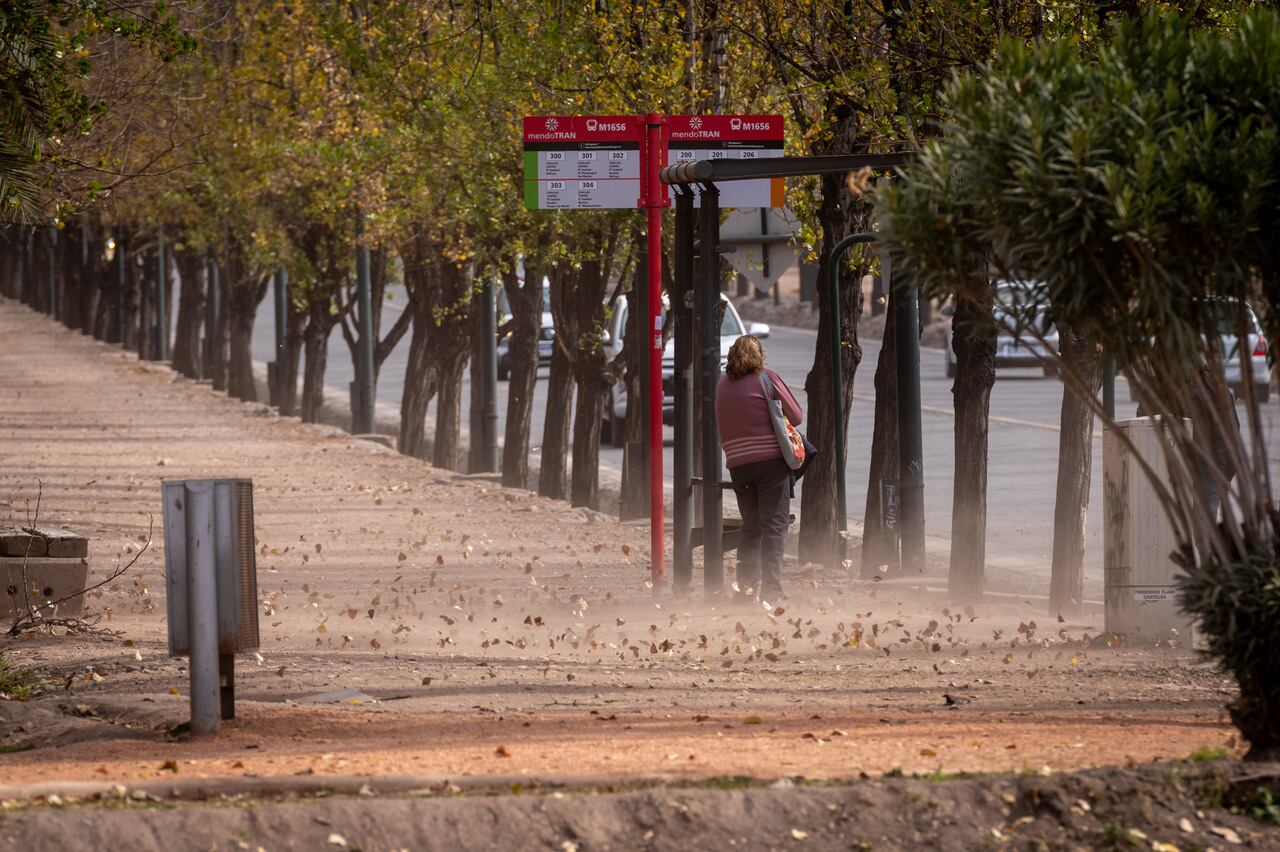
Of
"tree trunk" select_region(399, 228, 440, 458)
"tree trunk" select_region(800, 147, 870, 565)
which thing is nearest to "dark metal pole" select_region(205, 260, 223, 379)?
"tree trunk" select_region(399, 228, 440, 458)

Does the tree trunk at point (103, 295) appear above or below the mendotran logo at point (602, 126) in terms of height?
below

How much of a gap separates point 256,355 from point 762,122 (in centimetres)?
4222

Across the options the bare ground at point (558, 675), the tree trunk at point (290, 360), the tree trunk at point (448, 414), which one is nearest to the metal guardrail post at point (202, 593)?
the bare ground at point (558, 675)

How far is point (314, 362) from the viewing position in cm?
2914

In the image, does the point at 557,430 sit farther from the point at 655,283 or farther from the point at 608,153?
the point at 608,153

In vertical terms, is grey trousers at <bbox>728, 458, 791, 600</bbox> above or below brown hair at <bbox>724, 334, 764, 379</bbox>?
below

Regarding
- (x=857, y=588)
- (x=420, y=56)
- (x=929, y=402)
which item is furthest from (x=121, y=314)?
(x=857, y=588)

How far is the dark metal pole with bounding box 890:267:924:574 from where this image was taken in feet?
39.1

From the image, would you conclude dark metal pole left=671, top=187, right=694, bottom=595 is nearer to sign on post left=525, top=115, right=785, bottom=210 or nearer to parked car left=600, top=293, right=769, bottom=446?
sign on post left=525, top=115, right=785, bottom=210

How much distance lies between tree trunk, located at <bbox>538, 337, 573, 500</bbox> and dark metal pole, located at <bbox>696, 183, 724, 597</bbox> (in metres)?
8.36

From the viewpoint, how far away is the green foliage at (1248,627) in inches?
222

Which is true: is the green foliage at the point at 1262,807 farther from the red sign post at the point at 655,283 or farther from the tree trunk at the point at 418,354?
the tree trunk at the point at 418,354

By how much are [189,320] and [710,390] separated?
30.2 meters

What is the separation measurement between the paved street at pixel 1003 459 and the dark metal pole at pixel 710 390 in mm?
2465
